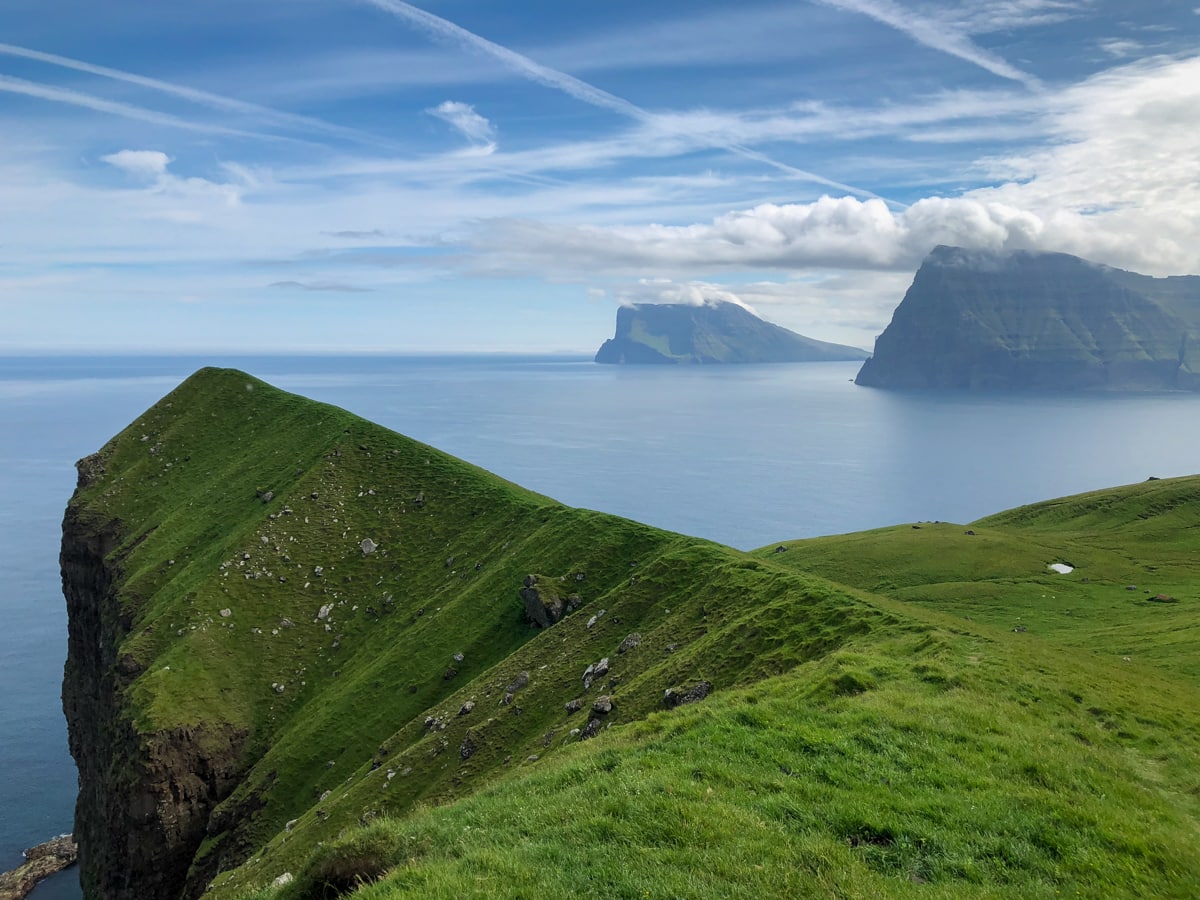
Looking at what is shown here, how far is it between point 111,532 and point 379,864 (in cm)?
11133

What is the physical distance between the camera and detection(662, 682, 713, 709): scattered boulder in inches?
1421

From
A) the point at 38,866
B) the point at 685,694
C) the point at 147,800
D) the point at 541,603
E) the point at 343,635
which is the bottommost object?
the point at 38,866

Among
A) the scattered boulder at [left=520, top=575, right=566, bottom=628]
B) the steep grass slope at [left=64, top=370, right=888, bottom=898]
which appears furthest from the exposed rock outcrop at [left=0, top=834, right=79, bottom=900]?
the scattered boulder at [left=520, top=575, right=566, bottom=628]

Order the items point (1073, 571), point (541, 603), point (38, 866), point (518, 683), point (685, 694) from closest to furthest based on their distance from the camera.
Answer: point (685, 694) < point (518, 683) < point (541, 603) < point (1073, 571) < point (38, 866)

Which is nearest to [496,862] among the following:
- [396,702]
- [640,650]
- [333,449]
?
[640,650]

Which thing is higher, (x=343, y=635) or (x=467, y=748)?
(x=467, y=748)

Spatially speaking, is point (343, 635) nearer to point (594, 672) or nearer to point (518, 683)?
point (518, 683)

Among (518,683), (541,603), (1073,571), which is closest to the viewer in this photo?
(518,683)

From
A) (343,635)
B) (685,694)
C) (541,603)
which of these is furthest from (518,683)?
(343,635)

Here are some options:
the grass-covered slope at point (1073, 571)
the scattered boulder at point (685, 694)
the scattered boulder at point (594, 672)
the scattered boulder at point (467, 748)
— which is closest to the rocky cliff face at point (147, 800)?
the scattered boulder at point (467, 748)

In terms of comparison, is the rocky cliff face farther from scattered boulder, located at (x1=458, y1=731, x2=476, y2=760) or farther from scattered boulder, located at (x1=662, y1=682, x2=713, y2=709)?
scattered boulder, located at (x1=662, y1=682, x2=713, y2=709)

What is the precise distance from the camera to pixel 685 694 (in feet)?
120

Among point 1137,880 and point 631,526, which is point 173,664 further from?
point 1137,880

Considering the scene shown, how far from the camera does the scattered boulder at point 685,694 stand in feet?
118
